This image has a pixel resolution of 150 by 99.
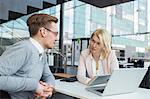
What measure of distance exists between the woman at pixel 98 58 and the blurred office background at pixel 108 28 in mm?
3280

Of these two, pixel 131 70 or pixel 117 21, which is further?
pixel 117 21

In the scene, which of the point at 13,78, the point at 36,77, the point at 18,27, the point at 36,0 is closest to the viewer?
the point at 13,78

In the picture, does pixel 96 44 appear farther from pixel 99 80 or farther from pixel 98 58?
pixel 99 80

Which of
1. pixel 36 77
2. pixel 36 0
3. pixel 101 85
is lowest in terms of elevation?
pixel 101 85

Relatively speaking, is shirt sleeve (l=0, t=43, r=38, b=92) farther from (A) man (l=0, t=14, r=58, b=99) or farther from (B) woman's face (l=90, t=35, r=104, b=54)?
(B) woman's face (l=90, t=35, r=104, b=54)

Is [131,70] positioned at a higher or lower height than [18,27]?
lower

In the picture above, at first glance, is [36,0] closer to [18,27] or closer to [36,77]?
[18,27]

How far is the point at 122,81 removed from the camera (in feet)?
4.57

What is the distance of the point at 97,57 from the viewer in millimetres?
2162

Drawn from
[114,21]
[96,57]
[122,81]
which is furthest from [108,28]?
[122,81]

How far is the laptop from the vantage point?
133 cm

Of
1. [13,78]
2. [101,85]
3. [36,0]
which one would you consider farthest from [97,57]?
[36,0]

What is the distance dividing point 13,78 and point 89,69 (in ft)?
3.82

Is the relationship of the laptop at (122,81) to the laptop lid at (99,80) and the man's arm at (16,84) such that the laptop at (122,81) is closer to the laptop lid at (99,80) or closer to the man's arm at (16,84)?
the laptop lid at (99,80)
